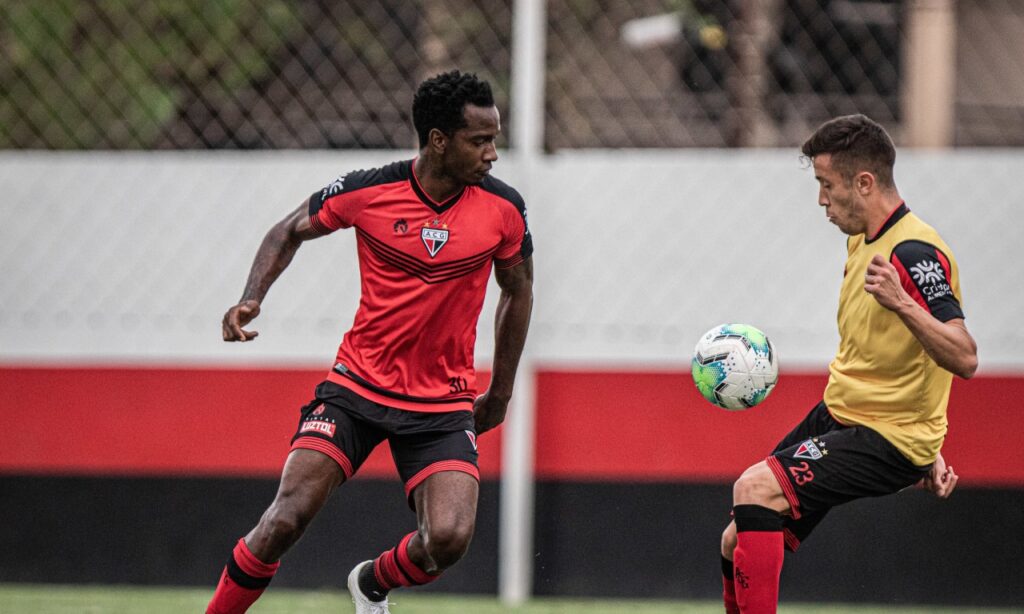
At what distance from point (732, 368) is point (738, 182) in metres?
2.85

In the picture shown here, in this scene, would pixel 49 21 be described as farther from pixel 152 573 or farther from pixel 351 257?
pixel 152 573

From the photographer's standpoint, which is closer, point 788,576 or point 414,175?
point 414,175

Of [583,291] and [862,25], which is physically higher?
[862,25]

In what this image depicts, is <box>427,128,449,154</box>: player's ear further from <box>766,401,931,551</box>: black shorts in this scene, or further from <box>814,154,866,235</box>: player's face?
<box>766,401,931,551</box>: black shorts

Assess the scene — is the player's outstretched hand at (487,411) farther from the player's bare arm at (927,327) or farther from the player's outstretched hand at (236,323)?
the player's bare arm at (927,327)

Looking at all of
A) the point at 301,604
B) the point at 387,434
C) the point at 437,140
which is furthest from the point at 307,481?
the point at 301,604

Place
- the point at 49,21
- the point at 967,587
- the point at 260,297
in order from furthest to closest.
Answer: the point at 49,21, the point at 967,587, the point at 260,297

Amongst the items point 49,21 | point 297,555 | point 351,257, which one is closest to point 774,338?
point 351,257

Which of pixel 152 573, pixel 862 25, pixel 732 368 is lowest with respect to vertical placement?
pixel 152 573

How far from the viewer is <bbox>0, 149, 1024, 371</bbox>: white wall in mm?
7449

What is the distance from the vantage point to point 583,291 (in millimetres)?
7520

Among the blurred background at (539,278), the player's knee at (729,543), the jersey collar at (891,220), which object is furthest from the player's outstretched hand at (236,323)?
the blurred background at (539,278)

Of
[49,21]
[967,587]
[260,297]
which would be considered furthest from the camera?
[49,21]

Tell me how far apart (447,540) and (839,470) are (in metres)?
1.47
